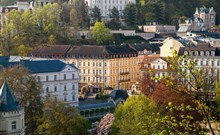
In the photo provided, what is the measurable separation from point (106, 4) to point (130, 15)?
9.05 meters

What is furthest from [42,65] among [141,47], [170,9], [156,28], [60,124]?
[170,9]

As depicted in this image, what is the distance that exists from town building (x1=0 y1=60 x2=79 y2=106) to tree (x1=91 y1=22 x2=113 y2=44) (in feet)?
104

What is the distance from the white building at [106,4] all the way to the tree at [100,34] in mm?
21346

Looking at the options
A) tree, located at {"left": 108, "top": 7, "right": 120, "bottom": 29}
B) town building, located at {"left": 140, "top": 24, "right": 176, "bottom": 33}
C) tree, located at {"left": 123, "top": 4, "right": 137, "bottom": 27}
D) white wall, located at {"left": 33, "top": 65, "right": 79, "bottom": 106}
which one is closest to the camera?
white wall, located at {"left": 33, "top": 65, "right": 79, "bottom": 106}

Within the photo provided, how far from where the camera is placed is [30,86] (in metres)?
33.1

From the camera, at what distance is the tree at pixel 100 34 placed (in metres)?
83.2

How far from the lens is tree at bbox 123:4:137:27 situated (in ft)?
323

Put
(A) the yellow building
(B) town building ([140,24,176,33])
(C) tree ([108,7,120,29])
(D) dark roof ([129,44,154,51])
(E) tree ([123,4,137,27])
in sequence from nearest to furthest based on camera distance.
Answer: (A) the yellow building
(D) dark roof ([129,44,154,51])
(C) tree ([108,7,120,29])
(B) town building ([140,24,176,33])
(E) tree ([123,4,137,27])

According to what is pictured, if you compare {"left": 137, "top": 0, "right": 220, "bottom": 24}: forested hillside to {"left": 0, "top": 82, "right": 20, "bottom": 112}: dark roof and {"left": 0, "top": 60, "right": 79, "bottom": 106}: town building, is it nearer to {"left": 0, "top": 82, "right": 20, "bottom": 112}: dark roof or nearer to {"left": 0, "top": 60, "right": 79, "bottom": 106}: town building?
{"left": 0, "top": 60, "right": 79, "bottom": 106}: town building

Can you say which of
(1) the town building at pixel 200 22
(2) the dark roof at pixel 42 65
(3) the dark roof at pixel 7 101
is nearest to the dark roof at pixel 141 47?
(2) the dark roof at pixel 42 65

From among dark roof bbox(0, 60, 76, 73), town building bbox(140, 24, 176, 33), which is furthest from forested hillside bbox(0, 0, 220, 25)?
dark roof bbox(0, 60, 76, 73)

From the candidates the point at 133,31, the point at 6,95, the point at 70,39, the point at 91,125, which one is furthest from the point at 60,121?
the point at 133,31

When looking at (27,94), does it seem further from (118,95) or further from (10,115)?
(118,95)

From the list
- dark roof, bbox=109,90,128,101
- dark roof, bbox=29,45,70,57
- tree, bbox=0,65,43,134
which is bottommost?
dark roof, bbox=109,90,128,101
